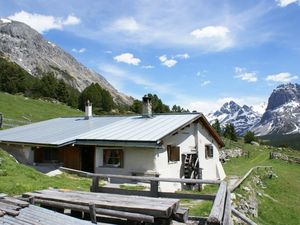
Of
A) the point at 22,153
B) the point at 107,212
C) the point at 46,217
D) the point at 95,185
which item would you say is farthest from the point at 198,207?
the point at 22,153

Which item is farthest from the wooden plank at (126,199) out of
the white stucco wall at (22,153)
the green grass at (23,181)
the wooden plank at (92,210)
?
the white stucco wall at (22,153)

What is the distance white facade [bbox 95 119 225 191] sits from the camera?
24.1 metres

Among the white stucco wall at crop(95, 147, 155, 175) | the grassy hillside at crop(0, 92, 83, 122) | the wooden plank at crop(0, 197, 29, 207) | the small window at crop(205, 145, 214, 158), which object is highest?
the grassy hillside at crop(0, 92, 83, 122)

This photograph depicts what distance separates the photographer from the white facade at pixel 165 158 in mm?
24094

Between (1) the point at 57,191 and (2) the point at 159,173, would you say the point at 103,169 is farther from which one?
(1) the point at 57,191

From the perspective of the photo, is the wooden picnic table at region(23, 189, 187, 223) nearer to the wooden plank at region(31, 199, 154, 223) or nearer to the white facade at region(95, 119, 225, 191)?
the wooden plank at region(31, 199, 154, 223)

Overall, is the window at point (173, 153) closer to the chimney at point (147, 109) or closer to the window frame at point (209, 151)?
the window frame at point (209, 151)

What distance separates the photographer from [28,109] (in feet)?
198

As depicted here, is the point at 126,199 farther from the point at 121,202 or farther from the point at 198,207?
the point at 198,207

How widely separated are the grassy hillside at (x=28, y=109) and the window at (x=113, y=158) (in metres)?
31.1

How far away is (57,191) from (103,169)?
1485cm

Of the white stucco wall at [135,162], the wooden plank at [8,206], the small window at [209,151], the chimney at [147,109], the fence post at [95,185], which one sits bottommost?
the wooden plank at [8,206]

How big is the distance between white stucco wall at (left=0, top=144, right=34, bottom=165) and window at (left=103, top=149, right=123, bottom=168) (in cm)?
572

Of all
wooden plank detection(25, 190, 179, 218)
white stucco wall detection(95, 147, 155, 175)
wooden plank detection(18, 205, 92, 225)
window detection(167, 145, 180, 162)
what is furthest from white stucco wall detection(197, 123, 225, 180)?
wooden plank detection(18, 205, 92, 225)
